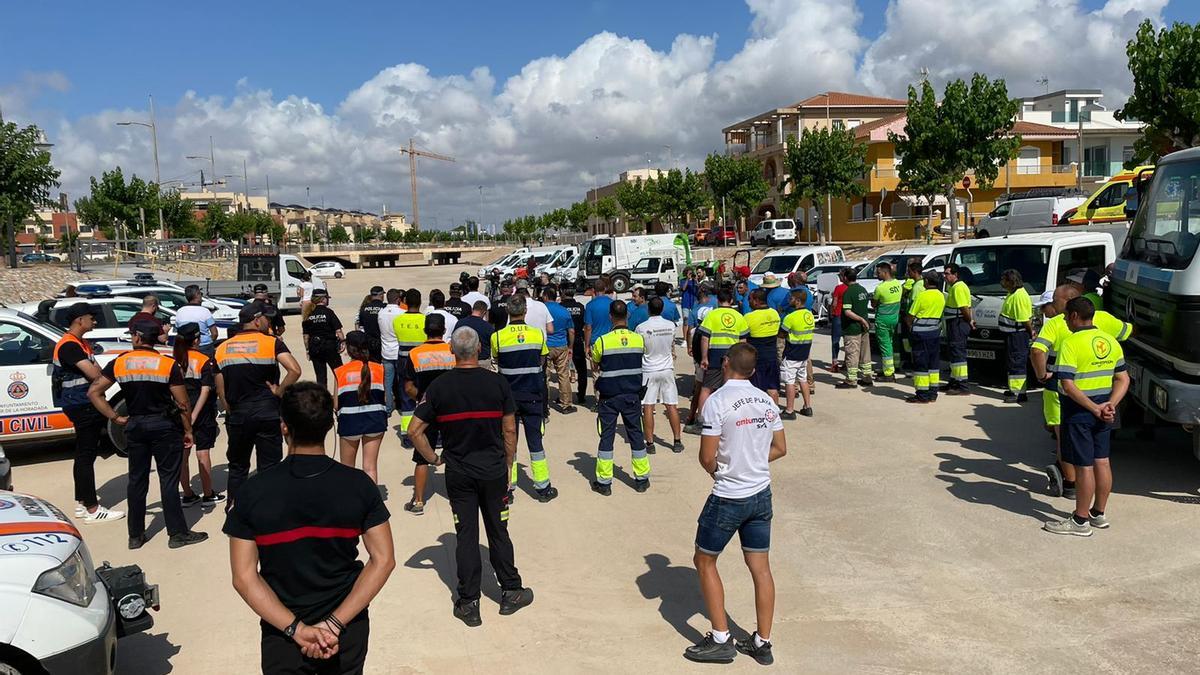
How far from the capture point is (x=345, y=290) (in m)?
43.0

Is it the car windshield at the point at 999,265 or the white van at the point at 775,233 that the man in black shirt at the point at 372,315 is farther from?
the white van at the point at 775,233

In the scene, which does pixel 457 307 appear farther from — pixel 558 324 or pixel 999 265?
pixel 999 265

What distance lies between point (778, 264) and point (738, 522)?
60.8 feet

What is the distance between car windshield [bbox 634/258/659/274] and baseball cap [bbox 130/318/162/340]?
22311 millimetres

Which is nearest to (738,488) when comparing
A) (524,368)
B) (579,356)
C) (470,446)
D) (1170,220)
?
(470,446)

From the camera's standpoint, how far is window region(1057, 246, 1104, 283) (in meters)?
11.7

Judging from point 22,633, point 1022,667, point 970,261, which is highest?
point 970,261

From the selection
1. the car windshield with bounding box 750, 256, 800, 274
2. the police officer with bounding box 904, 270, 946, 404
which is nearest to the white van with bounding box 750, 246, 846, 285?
the car windshield with bounding box 750, 256, 800, 274

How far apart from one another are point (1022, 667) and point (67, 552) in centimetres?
504

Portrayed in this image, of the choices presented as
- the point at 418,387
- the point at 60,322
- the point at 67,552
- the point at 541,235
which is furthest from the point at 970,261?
the point at 541,235

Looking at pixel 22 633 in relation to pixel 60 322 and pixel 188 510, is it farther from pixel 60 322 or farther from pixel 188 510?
pixel 60 322

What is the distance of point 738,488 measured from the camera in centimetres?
447

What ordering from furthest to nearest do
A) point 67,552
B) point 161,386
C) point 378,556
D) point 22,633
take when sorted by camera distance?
point 161,386, point 67,552, point 22,633, point 378,556

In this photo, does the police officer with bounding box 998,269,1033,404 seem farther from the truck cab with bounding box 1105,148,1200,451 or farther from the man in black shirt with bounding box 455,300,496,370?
the man in black shirt with bounding box 455,300,496,370
